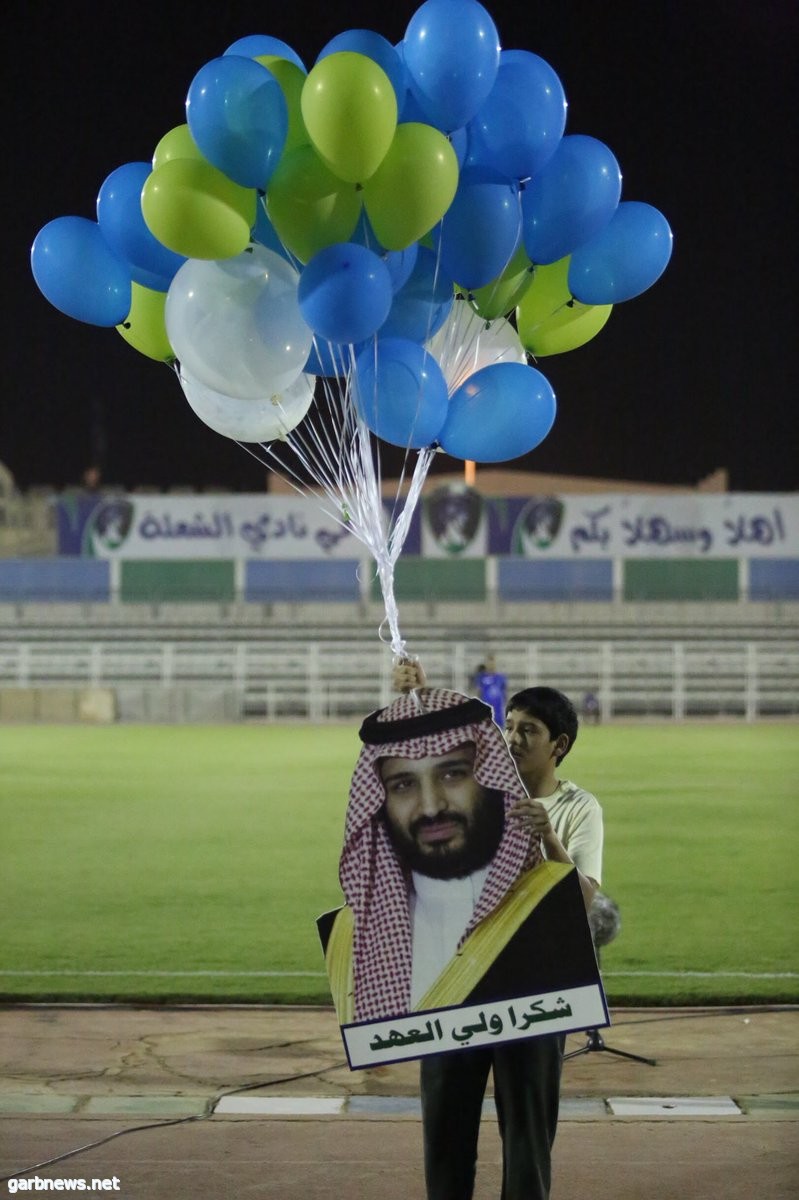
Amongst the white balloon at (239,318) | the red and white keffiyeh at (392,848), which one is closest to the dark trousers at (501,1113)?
the red and white keffiyeh at (392,848)

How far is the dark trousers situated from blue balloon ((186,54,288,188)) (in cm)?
265

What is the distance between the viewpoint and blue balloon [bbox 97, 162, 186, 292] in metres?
4.66

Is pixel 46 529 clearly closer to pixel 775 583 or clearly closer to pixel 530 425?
pixel 775 583

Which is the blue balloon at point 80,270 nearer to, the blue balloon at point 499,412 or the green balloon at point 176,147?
the green balloon at point 176,147

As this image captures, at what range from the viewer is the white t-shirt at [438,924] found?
3426 millimetres

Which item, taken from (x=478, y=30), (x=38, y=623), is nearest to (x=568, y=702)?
(x=478, y=30)

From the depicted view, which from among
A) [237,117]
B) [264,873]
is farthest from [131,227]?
[264,873]

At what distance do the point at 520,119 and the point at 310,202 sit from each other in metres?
0.74

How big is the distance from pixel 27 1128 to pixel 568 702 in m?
2.41

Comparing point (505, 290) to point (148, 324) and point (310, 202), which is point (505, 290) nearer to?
point (310, 202)

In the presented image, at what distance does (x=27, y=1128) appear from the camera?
4648 millimetres

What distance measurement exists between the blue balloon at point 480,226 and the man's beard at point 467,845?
191 cm

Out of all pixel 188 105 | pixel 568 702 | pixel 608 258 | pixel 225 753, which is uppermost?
pixel 188 105

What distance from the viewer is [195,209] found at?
4.20 meters
